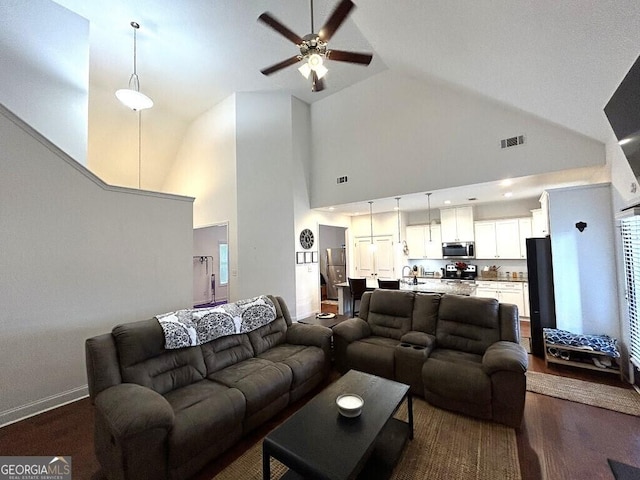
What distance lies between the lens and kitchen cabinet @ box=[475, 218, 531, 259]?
18.2ft

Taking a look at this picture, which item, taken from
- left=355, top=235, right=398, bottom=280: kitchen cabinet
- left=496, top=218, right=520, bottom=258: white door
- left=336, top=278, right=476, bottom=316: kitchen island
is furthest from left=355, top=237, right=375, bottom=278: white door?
left=496, top=218, right=520, bottom=258: white door

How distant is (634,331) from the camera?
281 centimetres

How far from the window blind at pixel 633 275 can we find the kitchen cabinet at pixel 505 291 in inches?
93.8

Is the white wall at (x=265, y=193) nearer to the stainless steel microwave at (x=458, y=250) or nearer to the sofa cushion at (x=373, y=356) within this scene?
the sofa cushion at (x=373, y=356)

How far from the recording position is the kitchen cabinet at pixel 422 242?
259 inches

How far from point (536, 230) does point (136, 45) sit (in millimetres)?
8096

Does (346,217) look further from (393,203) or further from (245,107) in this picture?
(245,107)

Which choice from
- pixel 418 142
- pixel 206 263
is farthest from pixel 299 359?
pixel 206 263

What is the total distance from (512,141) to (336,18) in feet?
10.4

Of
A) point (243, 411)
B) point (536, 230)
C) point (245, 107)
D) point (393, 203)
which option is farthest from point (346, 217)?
point (243, 411)

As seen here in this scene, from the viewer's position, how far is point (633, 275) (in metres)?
2.77

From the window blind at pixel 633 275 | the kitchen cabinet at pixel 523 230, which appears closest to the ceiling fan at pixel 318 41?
the window blind at pixel 633 275

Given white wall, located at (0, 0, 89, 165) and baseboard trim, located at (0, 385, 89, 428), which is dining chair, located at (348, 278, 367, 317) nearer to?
baseboard trim, located at (0, 385, 89, 428)
